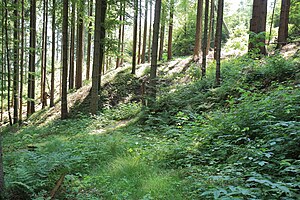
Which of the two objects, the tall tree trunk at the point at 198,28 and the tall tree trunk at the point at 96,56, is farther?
the tall tree trunk at the point at 198,28

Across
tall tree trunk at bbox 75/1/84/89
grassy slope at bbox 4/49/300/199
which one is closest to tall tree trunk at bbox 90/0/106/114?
tall tree trunk at bbox 75/1/84/89

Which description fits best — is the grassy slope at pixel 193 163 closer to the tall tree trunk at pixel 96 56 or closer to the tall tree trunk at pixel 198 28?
the tall tree trunk at pixel 96 56

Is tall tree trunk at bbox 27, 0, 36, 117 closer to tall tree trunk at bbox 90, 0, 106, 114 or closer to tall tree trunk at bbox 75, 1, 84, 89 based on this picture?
tall tree trunk at bbox 75, 1, 84, 89

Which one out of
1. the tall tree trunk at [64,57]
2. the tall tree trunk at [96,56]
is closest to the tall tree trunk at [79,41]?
the tall tree trunk at [64,57]

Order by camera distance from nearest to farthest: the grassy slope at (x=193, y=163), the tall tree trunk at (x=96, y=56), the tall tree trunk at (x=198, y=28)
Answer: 1. the grassy slope at (x=193, y=163)
2. the tall tree trunk at (x=96, y=56)
3. the tall tree trunk at (x=198, y=28)

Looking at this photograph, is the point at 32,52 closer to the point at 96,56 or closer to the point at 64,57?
the point at 64,57

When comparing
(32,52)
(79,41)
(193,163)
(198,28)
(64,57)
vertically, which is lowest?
(193,163)

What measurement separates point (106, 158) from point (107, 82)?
11241 millimetres

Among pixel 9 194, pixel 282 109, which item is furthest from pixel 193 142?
pixel 9 194

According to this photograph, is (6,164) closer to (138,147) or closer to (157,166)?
(138,147)

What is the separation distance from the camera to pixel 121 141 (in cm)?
630

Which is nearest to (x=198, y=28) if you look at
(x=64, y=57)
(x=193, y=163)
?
(x=64, y=57)

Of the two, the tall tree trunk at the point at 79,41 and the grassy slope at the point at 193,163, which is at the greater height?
the tall tree trunk at the point at 79,41

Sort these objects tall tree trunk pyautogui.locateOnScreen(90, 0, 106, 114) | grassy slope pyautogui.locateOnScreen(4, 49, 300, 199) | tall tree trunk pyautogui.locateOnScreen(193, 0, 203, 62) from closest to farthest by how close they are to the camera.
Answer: grassy slope pyautogui.locateOnScreen(4, 49, 300, 199), tall tree trunk pyautogui.locateOnScreen(90, 0, 106, 114), tall tree trunk pyautogui.locateOnScreen(193, 0, 203, 62)
